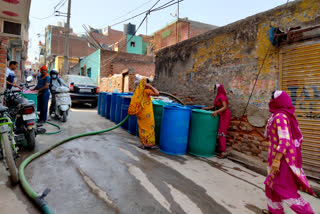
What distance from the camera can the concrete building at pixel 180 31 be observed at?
21.0m

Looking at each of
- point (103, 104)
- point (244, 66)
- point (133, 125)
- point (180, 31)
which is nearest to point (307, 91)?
point (244, 66)

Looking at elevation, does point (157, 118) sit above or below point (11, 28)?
below

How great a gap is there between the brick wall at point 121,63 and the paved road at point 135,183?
45.9 feet

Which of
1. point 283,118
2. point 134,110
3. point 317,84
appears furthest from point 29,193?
point 317,84

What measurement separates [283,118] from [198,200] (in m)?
1.34

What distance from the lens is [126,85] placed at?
11.7 m

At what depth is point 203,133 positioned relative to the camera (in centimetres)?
416

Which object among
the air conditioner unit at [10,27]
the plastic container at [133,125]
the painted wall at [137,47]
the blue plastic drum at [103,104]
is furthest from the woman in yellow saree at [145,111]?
the painted wall at [137,47]

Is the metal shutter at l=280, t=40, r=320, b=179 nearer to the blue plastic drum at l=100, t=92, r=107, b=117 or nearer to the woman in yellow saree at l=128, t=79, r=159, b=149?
the woman in yellow saree at l=128, t=79, r=159, b=149

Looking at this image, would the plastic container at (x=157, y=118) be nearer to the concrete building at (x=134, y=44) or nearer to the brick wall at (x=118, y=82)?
the brick wall at (x=118, y=82)

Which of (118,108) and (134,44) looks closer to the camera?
(118,108)

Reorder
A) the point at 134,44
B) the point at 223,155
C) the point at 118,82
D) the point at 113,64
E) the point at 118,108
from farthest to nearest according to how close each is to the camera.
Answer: the point at 134,44, the point at 113,64, the point at 118,82, the point at 118,108, the point at 223,155

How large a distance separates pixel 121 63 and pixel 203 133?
15.4 m

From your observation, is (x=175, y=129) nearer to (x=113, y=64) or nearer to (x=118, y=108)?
(x=118, y=108)
